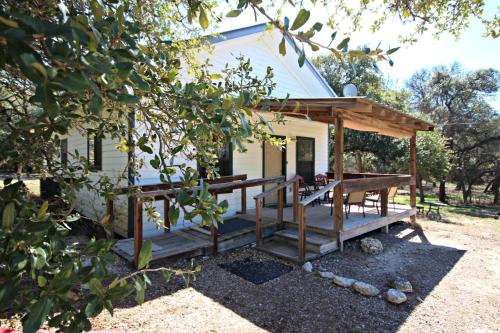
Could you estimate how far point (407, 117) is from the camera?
7285mm

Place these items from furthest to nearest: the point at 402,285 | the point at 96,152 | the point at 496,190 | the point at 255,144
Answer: the point at 496,190 < the point at 255,144 < the point at 96,152 < the point at 402,285

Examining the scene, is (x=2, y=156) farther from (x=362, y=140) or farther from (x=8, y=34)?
(x=362, y=140)

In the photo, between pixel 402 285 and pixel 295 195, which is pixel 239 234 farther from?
pixel 402 285

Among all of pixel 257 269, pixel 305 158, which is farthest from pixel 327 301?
pixel 305 158

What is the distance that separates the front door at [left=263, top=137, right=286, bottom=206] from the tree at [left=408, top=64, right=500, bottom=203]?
1475 centimetres

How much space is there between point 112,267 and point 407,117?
6.86 meters

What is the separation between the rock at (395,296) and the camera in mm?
3975

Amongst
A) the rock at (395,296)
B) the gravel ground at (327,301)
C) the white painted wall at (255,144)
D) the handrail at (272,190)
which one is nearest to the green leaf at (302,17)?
the gravel ground at (327,301)

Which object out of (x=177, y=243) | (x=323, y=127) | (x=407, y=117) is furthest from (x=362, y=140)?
(x=177, y=243)

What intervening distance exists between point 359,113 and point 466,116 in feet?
68.2

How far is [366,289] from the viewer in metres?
4.20

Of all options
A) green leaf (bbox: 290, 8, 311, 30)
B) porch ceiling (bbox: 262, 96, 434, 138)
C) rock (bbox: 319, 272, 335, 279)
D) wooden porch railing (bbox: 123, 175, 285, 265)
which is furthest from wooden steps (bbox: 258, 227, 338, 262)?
green leaf (bbox: 290, 8, 311, 30)

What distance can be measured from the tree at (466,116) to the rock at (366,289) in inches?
708

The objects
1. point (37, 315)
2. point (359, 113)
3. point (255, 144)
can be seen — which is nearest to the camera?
point (37, 315)
